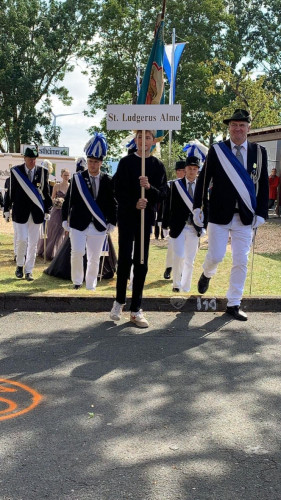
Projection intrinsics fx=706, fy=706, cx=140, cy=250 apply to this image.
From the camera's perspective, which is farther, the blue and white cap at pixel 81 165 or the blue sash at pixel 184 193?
the blue and white cap at pixel 81 165

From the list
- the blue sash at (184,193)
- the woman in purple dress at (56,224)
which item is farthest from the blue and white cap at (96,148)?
the woman in purple dress at (56,224)

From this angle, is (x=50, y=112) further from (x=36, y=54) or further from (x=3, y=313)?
(x=3, y=313)

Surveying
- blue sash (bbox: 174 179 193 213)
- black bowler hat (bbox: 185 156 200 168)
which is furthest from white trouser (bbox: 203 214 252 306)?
black bowler hat (bbox: 185 156 200 168)

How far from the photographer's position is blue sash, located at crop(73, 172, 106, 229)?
896cm

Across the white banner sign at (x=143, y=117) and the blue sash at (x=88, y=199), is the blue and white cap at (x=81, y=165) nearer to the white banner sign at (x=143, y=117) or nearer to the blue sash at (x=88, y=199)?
the blue sash at (x=88, y=199)

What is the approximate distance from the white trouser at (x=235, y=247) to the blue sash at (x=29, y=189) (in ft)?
11.9

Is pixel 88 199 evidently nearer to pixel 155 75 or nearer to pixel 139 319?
pixel 155 75

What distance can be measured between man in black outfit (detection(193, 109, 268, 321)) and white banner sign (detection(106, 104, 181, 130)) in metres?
0.55

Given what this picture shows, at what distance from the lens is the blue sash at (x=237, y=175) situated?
707 cm

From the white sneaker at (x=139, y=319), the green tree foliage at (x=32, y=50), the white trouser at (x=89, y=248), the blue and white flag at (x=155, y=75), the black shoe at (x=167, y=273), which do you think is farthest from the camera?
the green tree foliage at (x=32, y=50)

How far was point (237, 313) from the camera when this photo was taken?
7.29 meters

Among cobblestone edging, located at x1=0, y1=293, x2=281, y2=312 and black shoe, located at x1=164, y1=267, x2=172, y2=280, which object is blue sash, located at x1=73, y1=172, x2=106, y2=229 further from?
black shoe, located at x1=164, y1=267, x2=172, y2=280

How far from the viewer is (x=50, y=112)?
44.7 meters

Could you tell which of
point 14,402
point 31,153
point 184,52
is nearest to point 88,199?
point 31,153
